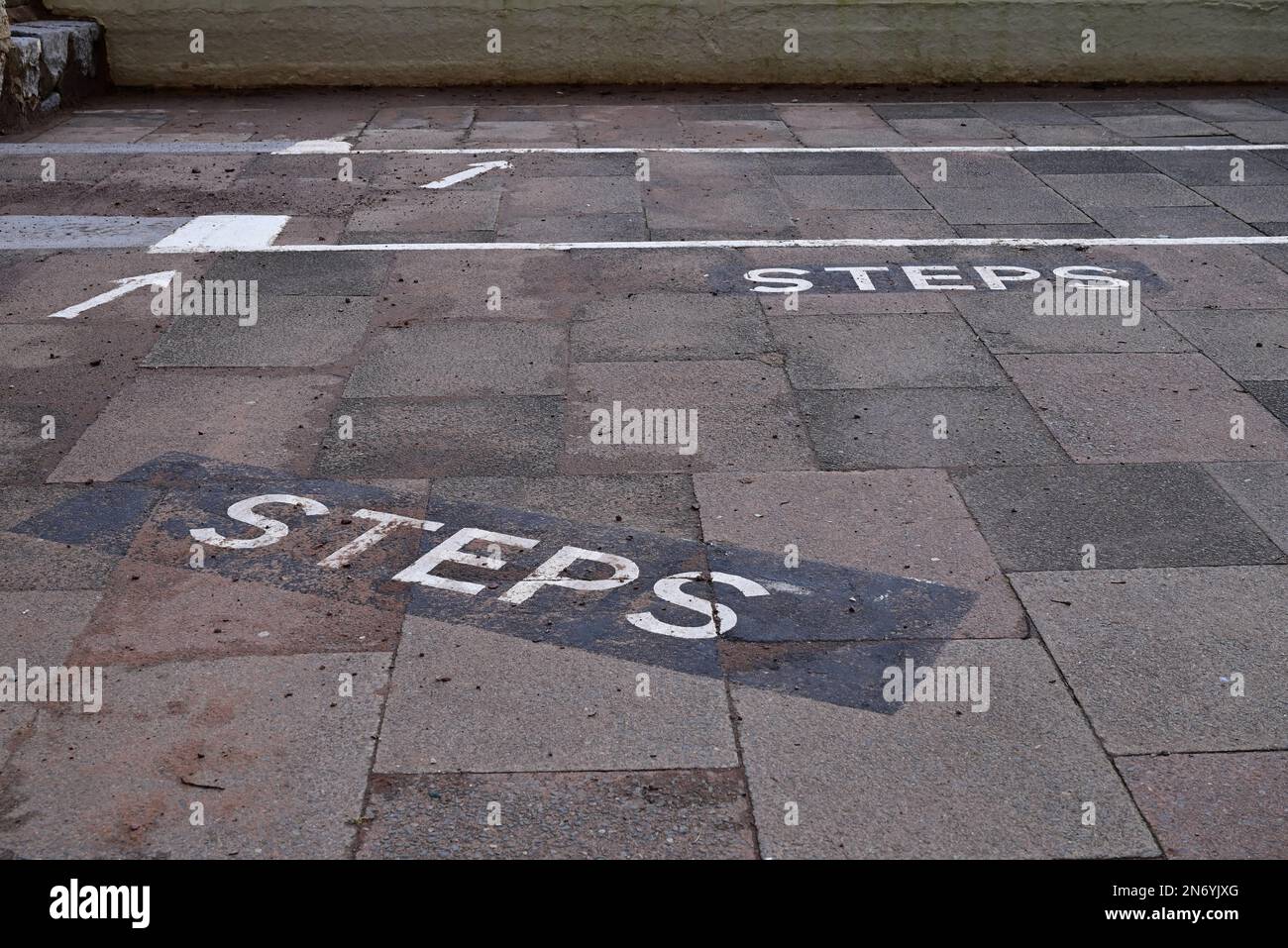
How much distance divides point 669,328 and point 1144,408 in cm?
308

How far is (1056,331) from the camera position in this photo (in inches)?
362

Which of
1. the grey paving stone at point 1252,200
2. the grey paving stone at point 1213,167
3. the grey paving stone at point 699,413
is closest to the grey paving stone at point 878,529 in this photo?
the grey paving stone at point 699,413

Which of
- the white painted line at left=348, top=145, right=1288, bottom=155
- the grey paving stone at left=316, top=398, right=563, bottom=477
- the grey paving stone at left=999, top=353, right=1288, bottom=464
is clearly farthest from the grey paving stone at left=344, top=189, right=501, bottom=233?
the grey paving stone at left=999, top=353, right=1288, bottom=464

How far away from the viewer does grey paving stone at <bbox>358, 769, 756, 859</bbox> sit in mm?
4414

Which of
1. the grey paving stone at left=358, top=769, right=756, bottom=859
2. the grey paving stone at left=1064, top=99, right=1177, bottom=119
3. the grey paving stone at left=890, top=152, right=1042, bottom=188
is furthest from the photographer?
the grey paving stone at left=1064, top=99, right=1177, bottom=119

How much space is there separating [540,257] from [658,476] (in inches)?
162

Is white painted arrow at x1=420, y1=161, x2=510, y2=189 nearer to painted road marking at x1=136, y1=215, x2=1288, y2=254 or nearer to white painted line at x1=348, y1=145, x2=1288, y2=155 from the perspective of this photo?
white painted line at x1=348, y1=145, x2=1288, y2=155

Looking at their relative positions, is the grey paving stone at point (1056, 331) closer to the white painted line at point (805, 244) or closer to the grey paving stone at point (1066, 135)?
the white painted line at point (805, 244)

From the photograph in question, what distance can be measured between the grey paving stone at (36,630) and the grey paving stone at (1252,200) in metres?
10.1

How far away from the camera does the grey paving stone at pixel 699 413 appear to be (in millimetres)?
7258

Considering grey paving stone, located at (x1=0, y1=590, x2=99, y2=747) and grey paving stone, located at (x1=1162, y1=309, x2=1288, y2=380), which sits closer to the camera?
grey paving stone, located at (x1=0, y1=590, x2=99, y2=747)

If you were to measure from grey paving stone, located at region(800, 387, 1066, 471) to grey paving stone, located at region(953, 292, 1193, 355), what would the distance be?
3.13 feet

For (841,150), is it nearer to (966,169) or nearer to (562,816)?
(966,169)

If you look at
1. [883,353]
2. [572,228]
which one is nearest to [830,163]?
[572,228]
